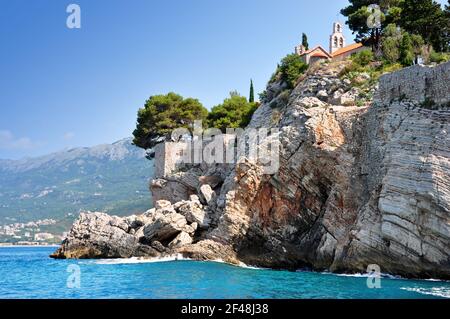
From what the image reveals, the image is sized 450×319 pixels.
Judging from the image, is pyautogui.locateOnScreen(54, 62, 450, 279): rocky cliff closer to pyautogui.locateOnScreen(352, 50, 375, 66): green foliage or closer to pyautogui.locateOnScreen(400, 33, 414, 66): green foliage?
pyautogui.locateOnScreen(352, 50, 375, 66): green foliage

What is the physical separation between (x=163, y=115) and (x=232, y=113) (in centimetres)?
639

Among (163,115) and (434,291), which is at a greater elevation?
(163,115)

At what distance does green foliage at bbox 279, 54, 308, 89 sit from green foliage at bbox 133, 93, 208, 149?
10.5 meters

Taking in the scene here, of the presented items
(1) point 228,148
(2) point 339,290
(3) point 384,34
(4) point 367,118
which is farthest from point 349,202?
(3) point 384,34

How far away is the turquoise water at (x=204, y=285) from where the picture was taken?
1769cm

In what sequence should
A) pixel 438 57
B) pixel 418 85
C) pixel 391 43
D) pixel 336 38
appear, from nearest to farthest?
pixel 418 85 → pixel 438 57 → pixel 391 43 → pixel 336 38

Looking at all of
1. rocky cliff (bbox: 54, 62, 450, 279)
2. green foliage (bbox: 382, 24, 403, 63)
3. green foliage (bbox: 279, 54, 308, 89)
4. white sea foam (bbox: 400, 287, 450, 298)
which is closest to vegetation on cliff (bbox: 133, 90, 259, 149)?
green foliage (bbox: 279, 54, 308, 89)

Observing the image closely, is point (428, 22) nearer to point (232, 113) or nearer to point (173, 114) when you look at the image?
point (232, 113)

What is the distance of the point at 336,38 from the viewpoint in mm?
60938

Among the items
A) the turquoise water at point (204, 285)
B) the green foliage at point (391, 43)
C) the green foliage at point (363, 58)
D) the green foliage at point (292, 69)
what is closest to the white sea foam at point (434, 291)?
the turquoise water at point (204, 285)

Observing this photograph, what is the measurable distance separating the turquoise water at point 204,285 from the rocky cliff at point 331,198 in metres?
1.64

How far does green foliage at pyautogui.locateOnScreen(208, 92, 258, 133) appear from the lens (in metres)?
46.1

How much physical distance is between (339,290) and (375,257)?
4.67m

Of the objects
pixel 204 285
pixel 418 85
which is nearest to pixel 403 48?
pixel 418 85
